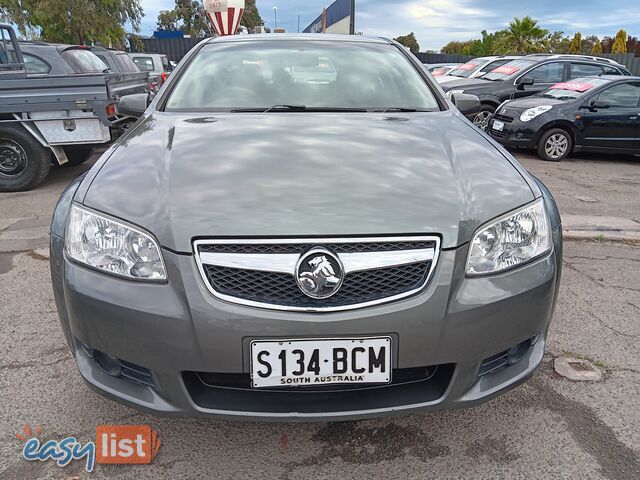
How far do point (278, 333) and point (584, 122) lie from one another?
8023 mm

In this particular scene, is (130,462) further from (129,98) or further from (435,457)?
(129,98)

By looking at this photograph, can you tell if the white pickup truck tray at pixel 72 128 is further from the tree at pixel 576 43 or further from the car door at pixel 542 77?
the tree at pixel 576 43

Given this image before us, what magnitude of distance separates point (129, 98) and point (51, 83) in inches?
109

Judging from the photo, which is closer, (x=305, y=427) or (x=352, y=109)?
(x=305, y=427)

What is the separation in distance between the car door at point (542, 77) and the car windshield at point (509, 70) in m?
0.17

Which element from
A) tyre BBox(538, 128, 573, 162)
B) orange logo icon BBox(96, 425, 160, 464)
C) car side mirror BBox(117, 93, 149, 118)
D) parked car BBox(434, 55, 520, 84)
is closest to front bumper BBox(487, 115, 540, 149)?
tyre BBox(538, 128, 573, 162)

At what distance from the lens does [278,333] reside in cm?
157

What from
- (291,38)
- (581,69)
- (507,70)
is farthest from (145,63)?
(291,38)

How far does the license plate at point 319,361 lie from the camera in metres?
1.58

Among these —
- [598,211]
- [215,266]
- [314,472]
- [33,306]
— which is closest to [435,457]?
[314,472]

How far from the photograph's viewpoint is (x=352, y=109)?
2688 millimetres

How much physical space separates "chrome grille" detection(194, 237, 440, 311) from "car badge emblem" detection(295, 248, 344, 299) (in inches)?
0.7

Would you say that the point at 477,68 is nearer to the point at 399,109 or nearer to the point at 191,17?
the point at 399,109

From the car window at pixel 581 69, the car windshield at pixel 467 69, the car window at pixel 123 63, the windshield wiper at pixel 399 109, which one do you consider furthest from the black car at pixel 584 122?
the car window at pixel 123 63
